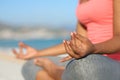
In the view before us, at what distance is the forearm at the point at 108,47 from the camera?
113 cm

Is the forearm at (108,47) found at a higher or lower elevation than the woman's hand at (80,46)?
lower

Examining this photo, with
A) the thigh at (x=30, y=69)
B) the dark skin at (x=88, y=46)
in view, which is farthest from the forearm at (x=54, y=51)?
the dark skin at (x=88, y=46)

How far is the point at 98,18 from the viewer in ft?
4.83

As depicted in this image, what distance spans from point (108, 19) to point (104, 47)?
322 mm

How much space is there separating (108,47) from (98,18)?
345 millimetres

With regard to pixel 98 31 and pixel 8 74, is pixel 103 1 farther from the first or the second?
pixel 8 74

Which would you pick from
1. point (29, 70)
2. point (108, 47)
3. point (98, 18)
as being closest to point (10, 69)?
point (29, 70)

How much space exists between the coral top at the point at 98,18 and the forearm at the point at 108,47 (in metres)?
0.22

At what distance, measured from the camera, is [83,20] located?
1589 mm

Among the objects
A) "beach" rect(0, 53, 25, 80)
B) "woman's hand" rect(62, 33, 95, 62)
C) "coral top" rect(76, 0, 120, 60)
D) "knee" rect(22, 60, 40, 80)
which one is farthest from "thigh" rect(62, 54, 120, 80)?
"beach" rect(0, 53, 25, 80)

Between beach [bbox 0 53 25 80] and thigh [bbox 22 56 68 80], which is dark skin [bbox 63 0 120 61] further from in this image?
beach [bbox 0 53 25 80]

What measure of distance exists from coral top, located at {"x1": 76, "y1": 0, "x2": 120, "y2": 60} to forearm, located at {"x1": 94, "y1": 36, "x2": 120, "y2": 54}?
0.22 m

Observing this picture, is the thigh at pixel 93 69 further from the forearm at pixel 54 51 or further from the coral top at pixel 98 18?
the forearm at pixel 54 51

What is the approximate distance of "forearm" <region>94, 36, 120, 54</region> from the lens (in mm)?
1130
